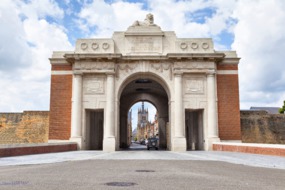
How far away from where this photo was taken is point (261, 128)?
34406 mm

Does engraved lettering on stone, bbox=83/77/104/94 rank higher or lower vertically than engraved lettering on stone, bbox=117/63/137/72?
lower

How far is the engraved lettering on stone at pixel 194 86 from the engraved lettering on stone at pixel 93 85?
25.4 feet

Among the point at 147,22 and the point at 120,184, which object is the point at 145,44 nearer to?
the point at 147,22

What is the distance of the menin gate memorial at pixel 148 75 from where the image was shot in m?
30.6

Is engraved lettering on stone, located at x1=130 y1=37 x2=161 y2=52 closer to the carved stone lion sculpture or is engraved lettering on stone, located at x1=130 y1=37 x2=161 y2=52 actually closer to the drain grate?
the carved stone lion sculpture

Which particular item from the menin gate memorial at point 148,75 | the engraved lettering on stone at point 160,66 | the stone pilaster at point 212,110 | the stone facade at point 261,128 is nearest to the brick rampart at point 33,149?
the menin gate memorial at point 148,75

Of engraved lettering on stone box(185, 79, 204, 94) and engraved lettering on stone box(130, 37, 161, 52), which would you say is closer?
engraved lettering on stone box(185, 79, 204, 94)

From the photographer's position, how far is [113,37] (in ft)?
105

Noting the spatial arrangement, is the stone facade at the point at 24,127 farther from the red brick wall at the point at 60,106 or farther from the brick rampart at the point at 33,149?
the brick rampart at the point at 33,149

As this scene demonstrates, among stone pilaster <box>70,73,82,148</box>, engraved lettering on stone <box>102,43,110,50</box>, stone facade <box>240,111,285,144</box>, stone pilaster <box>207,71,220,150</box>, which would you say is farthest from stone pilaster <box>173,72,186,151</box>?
stone pilaster <box>70,73,82,148</box>

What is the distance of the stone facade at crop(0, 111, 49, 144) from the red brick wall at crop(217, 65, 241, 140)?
16.5 meters

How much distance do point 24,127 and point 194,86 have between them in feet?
55.7

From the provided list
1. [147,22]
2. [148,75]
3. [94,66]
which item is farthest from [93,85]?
[147,22]

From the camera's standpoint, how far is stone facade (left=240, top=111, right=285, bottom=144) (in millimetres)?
34031
